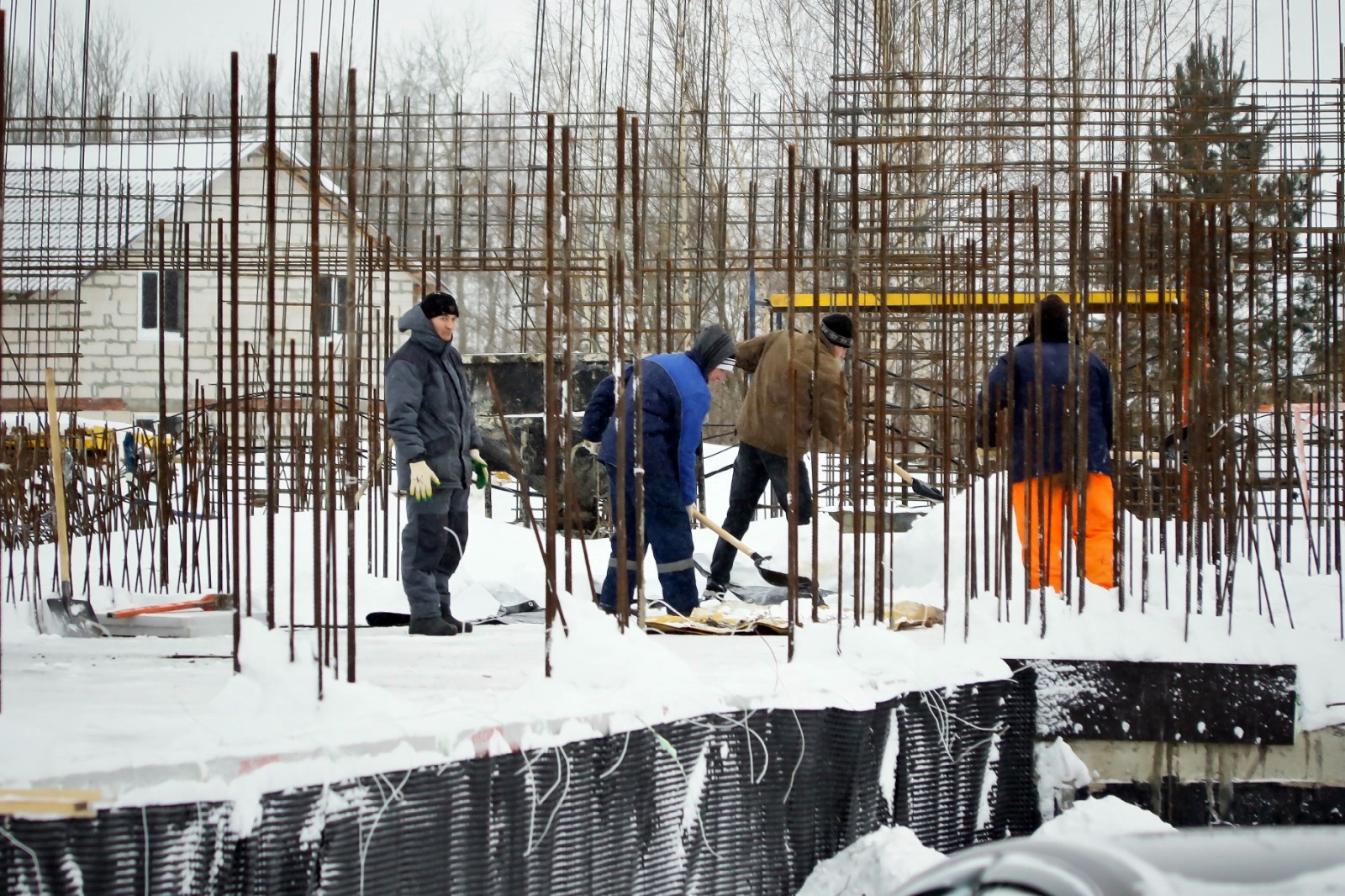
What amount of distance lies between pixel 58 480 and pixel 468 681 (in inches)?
54.5

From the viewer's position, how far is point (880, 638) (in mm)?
3791

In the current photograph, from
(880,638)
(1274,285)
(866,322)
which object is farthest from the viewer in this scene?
(866,322)

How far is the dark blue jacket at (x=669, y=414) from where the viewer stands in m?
5.32

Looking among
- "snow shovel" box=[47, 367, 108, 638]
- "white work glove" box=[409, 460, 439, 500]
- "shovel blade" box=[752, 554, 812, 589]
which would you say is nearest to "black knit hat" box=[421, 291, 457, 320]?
"white work glove" box=[409, 460, 439, 500]

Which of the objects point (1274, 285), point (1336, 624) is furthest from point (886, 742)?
point (1274, 285)

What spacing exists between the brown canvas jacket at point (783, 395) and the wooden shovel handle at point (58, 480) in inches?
122

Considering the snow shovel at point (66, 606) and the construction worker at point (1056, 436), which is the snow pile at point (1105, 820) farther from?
the snow shovel at point (66, 606)

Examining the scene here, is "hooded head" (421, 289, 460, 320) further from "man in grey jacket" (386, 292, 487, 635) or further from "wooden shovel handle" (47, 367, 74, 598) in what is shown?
"wooden shovel handle" (47, 367, 74, 598)

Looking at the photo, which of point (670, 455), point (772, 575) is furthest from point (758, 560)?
point (670, 455)

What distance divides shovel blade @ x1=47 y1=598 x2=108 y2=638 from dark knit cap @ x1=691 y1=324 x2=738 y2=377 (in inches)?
101

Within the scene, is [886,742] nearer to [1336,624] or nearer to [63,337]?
[1336,624]

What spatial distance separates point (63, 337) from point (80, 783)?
19.1 metres

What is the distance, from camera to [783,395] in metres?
6.23

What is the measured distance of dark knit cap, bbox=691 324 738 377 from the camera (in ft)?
17.9
